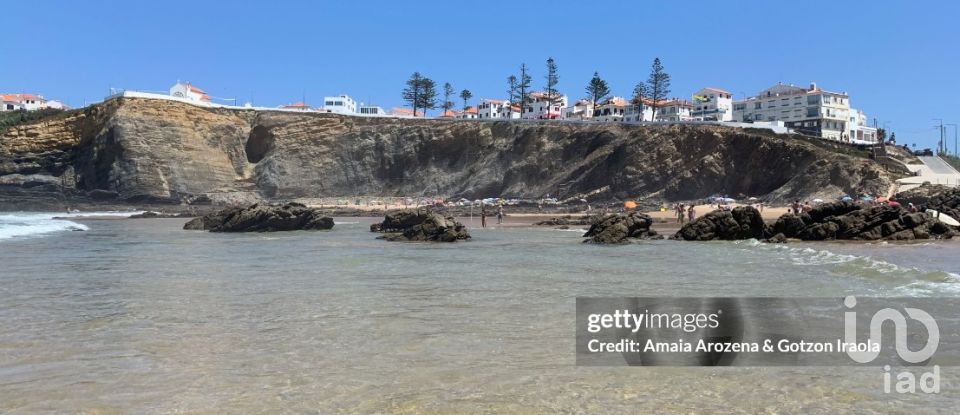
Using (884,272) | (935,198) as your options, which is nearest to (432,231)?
(884,272)

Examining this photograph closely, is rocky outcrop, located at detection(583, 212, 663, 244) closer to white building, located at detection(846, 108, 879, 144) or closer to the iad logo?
the iad logo

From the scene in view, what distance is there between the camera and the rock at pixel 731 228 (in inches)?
1049

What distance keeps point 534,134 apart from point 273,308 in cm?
6103

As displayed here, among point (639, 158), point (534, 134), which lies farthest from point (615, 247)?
point (534, 134)

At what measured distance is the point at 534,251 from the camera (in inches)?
911

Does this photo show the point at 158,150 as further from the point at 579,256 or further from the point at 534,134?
the point at 579,256

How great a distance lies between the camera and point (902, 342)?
7566mm

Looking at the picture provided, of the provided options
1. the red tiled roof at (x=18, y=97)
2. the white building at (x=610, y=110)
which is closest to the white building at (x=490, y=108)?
the white building at (x=610, y=110)

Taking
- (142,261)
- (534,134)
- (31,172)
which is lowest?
(142,261)

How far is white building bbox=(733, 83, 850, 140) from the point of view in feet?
293

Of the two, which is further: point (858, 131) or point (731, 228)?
point (858, 131)

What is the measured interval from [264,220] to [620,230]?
799 inches

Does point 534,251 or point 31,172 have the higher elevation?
point 31,172

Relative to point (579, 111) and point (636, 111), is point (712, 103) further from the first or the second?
point (579, 111)
